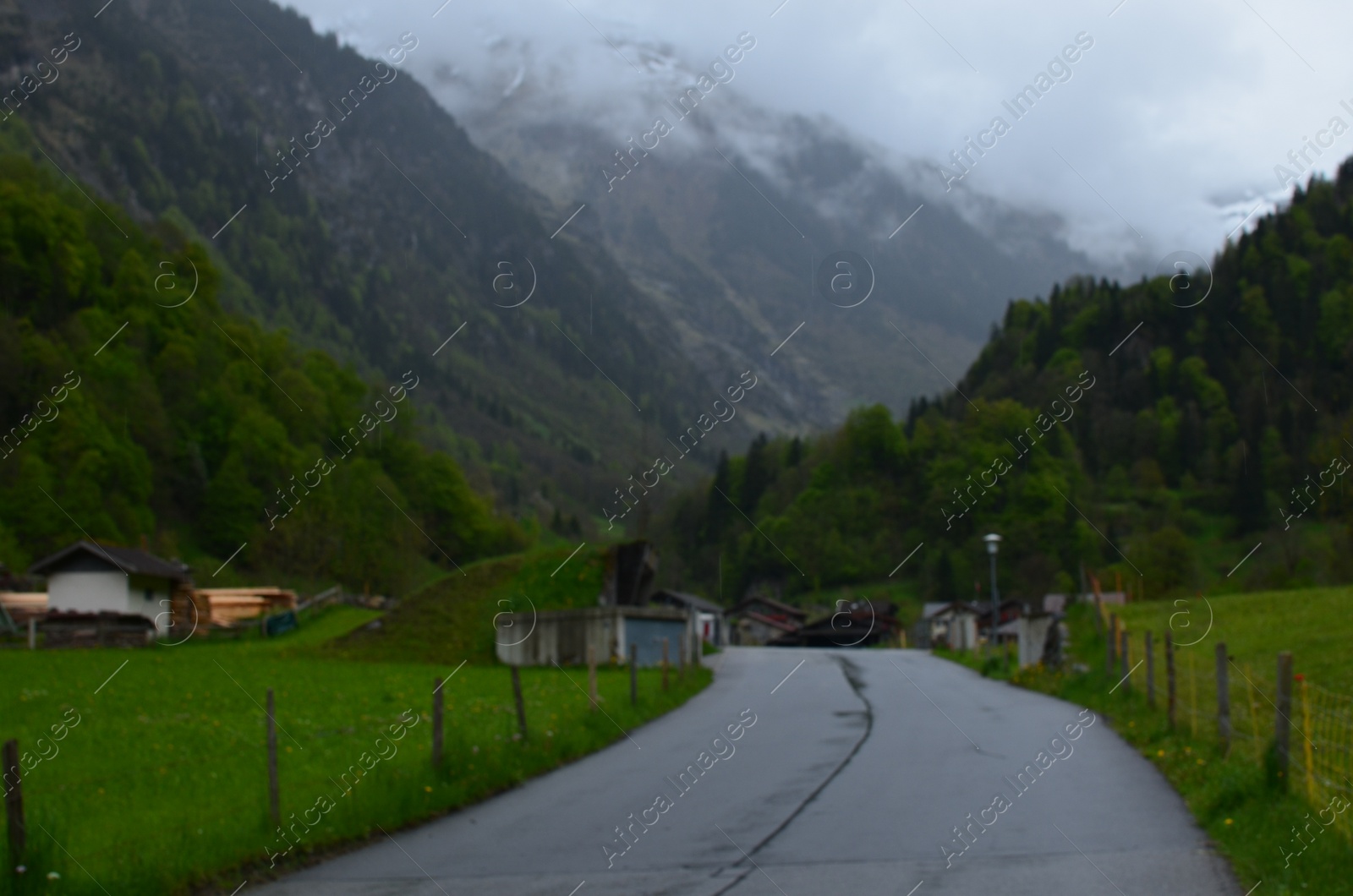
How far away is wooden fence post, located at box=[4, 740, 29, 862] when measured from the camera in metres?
8.46

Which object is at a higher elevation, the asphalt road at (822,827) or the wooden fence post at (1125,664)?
the wooden fence post at (1125,664)

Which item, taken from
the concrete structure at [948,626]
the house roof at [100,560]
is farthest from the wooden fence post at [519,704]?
the concrete structure at [948,626]

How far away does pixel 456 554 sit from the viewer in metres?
113

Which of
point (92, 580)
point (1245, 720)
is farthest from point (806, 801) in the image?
point (92, 580)

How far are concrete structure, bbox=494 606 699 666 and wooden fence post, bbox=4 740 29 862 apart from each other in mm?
33266

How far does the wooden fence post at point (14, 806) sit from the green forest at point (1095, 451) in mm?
94353

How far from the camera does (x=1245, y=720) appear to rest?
17.7m

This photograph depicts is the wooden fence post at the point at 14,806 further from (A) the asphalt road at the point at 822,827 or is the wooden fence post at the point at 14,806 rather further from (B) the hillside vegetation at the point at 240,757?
(A) the asphalt road at the point at 822,827

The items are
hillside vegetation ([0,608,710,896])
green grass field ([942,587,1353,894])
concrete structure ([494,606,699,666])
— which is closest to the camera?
green grass field ([942,587,1353,894])

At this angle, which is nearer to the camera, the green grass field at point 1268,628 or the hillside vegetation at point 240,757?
the hillside vegetation at point 240,757

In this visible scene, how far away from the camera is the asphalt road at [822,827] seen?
9.62m

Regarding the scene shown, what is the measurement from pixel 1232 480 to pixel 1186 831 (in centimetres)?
12291

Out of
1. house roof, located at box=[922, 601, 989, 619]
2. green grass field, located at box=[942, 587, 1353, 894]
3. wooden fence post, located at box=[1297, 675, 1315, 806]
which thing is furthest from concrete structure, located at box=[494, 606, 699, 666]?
house roof, located at box=[922, 601, 989, 619]

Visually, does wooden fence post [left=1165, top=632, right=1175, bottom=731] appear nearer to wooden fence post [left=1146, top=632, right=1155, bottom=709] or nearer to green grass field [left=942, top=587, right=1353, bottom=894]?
green grass field [left=942, top=587, right=1353, bottom=894]
